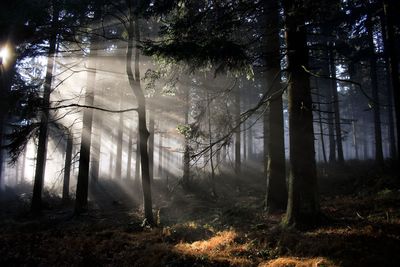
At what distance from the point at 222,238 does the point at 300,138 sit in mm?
3725

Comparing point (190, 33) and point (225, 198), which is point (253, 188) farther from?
point (190, 33)

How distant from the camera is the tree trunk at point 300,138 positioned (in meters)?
8.95

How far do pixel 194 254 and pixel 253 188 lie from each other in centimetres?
1219

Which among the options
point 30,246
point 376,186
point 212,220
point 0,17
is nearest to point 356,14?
point 376,186

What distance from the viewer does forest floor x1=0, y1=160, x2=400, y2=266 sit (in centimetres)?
700

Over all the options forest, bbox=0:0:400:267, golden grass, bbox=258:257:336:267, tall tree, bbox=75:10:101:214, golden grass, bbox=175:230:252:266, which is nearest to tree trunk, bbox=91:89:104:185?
forest, bbox=0:0:400:267

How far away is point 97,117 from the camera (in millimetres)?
26844

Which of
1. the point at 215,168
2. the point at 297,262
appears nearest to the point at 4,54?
the point at 215,168

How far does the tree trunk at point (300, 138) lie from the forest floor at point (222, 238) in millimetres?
580

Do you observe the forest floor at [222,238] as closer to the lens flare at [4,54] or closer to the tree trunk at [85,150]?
the tree trunk at [85,150]

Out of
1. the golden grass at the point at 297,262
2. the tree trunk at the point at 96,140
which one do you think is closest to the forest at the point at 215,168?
the golden grass at the point at 297,262

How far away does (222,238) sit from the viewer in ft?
30.9

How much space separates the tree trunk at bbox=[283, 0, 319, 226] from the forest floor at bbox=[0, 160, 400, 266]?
0.58 metres

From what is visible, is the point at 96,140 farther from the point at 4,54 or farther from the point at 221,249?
the point at 221,249
